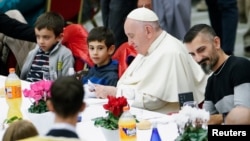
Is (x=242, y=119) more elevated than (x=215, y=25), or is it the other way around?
(x=215, y=25)

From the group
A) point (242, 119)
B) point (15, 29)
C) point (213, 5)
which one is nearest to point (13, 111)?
point (242, 119)

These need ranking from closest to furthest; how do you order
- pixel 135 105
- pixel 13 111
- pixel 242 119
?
pixel 242 119 → pixel 13 111 → pixel 135 105

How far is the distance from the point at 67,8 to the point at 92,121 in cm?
343

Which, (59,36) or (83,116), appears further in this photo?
(59,36)

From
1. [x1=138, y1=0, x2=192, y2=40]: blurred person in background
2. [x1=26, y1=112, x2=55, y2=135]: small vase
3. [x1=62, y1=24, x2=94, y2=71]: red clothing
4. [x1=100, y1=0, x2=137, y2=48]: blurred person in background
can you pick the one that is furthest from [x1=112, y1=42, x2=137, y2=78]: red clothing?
[x1=100, y1=0, x2=137, y2=48]: blurred person in background

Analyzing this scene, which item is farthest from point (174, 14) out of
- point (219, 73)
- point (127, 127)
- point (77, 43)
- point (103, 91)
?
point (127, 127)

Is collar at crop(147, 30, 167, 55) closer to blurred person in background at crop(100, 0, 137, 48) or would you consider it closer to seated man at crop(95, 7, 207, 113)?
seated man at crop(95, 7, 207, 113)

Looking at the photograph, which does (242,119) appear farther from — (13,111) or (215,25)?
(215,25)

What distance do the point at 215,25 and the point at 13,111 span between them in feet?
11.7

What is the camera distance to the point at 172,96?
5.18 metres

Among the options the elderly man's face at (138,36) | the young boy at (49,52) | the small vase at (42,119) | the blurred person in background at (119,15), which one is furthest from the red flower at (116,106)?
the blurred person in background at (119,15)

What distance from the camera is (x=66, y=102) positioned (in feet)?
10.5

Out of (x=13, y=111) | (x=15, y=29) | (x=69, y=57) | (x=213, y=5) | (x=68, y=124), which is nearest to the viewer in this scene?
(x=68, y=124)

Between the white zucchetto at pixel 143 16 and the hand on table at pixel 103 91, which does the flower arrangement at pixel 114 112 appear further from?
the white zucchetto at pixel 143 16
